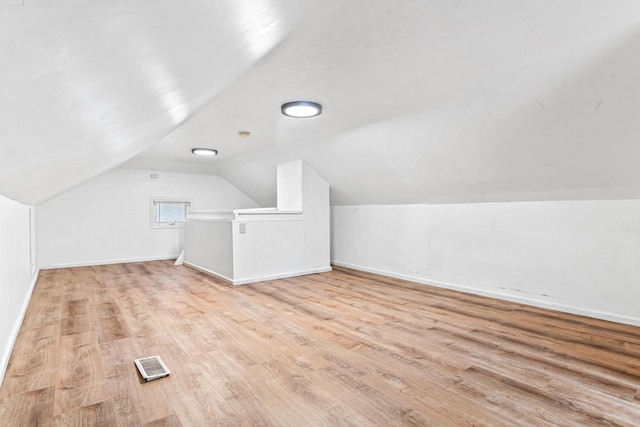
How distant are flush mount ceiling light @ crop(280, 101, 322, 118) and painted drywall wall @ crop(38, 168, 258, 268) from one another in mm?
4904

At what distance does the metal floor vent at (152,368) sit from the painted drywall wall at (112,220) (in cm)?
513

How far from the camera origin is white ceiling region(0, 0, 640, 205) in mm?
680

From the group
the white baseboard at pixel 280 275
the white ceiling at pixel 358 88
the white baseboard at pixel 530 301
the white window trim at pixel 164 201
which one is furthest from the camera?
the white window trim at pixel 164 201

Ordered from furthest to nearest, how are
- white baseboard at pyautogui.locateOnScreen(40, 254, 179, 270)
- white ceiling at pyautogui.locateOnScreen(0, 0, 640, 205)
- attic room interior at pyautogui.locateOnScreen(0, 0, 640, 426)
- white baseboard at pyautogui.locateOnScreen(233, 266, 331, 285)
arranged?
white baseboard at pyautogui.locateOnScreen(40, 254, 179, 270)
white baseboard at pyautogui.locateOnScreen(233, 266, 331, 285)
attic room interior at pyautogui.locateOnScreen(0, 0, 640, 426)
white ceiling at pyautogui.locateOnScreen(0, 0, 640, 205)

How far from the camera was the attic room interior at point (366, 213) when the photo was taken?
1.16 meters

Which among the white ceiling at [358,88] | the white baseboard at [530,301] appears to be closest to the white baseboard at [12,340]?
the white ceiling at [358,88]

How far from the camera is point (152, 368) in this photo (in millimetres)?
2199

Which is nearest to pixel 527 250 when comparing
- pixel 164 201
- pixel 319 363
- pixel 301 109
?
pixel 319 363

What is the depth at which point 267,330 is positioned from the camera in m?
2.92

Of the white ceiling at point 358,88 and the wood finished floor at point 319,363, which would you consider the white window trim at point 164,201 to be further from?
the wood finished floor at point 319,363

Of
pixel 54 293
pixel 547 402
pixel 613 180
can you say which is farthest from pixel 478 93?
pixel 54 293

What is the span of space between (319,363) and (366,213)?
11.8 ft

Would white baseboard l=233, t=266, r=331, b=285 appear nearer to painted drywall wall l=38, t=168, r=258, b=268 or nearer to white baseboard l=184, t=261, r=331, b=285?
white baseboard l=184, t=261, r=331, b=285

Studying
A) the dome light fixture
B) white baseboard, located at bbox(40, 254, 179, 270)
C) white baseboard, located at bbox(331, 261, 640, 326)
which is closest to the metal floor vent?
white baseboard, located at bbox(331, 261, 640, 326)
